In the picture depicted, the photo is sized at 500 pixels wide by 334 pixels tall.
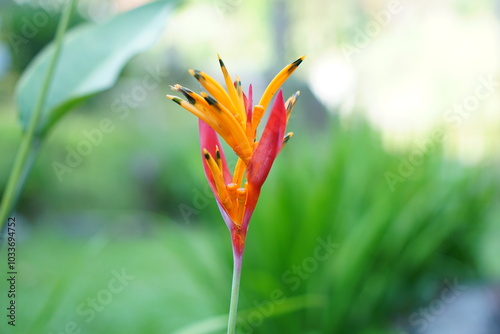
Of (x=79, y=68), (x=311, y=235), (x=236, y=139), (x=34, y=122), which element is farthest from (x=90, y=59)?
(x=311, y=235)

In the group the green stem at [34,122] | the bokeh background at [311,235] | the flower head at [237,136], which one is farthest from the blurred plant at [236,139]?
the bokeh background at [311,235]

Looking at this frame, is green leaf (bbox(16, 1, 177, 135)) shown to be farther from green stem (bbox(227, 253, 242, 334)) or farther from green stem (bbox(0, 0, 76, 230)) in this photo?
green stem (bbox(227, 253, 242, 334))

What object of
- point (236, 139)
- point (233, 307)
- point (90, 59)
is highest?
point (90, 59)

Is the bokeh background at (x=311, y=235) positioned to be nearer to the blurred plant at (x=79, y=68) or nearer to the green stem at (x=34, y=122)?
the blurred plant at (x=79, y=68)

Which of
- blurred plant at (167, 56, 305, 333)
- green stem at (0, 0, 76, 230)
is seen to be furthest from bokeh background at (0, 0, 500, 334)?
blurred plant at (167, 56, 305, 333)

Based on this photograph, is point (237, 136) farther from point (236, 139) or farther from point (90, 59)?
point (90, 59)

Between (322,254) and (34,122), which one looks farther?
(322,254)

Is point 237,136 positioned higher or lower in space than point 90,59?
lower
